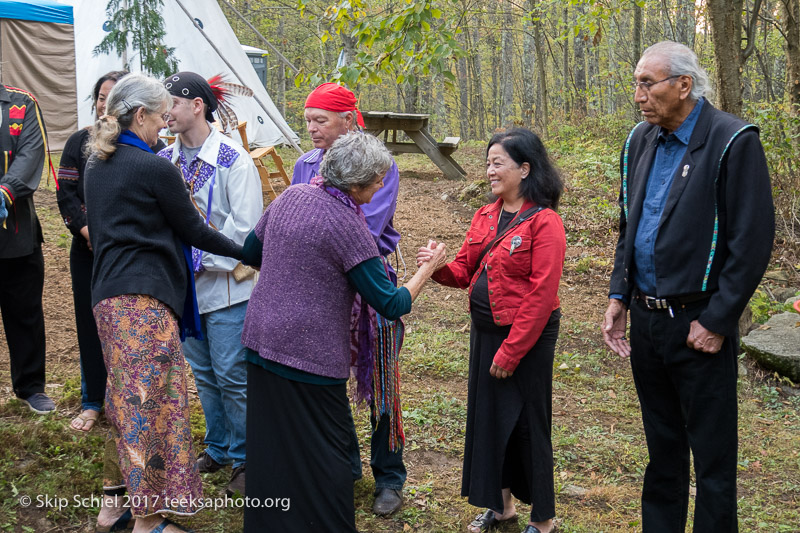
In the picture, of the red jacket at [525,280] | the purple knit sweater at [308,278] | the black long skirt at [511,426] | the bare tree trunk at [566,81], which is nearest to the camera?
the purple knit sweater at [308,278]

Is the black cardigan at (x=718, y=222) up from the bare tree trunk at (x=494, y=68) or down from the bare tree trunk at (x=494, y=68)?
down

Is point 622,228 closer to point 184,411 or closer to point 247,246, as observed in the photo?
point 247,246

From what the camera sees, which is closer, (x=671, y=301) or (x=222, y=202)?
(x=671, y=301)

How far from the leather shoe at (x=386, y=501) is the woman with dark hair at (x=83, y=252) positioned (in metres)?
1.68

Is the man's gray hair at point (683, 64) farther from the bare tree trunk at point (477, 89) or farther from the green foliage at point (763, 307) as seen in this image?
the bare tree trunk at point (477, 89)

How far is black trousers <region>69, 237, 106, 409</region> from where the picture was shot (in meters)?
3.77

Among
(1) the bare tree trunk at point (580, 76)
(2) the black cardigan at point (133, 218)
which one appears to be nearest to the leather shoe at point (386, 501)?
(2) the black cardigan at point (133, 218)

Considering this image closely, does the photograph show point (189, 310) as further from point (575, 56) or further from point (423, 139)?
point (575, 56)

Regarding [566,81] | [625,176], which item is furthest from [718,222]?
[566,81]

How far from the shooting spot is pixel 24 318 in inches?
158

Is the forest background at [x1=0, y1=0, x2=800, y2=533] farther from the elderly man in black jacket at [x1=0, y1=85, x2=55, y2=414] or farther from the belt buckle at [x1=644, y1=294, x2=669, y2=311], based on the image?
the belt buckle at [x1=644, y1=294, x2=669, y2=311]

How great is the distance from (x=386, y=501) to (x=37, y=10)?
1060cm

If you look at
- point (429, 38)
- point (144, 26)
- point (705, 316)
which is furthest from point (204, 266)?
point (144, 26)

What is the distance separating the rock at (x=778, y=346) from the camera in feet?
16.8
